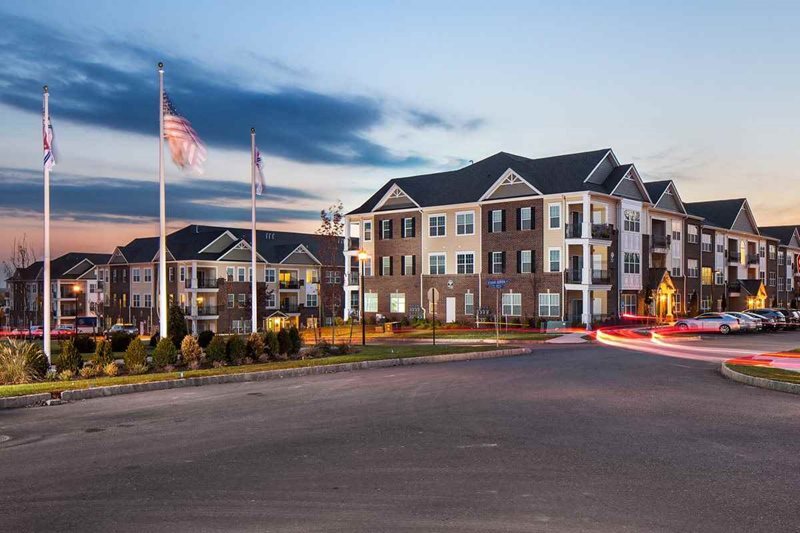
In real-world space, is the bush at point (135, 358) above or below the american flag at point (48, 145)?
below

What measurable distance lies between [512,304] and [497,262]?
3.49 m

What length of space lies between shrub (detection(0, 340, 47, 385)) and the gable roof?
39.4 meters

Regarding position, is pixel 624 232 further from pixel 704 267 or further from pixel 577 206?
pixel 704 267

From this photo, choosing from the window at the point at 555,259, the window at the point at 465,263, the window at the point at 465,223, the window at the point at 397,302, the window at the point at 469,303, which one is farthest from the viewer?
the window at the point at 397,302

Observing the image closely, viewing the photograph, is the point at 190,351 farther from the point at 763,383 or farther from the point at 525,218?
the point at 525,218

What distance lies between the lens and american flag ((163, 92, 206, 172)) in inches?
912

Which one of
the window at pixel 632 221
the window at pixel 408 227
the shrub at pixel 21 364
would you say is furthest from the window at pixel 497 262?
the shrub at pixel 21 364

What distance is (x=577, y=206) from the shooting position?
172ft

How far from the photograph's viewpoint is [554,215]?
52281 mm

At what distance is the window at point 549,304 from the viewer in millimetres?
51656

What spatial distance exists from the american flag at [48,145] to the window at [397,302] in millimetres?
41066

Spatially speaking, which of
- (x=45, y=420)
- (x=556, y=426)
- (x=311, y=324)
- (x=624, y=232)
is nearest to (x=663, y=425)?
(x=556, y=426)

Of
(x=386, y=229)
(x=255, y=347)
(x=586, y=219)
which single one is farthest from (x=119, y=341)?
(x=386, y=229)

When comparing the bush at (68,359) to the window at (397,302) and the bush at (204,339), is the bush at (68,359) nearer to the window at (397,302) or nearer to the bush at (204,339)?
the bush at (204,339)
